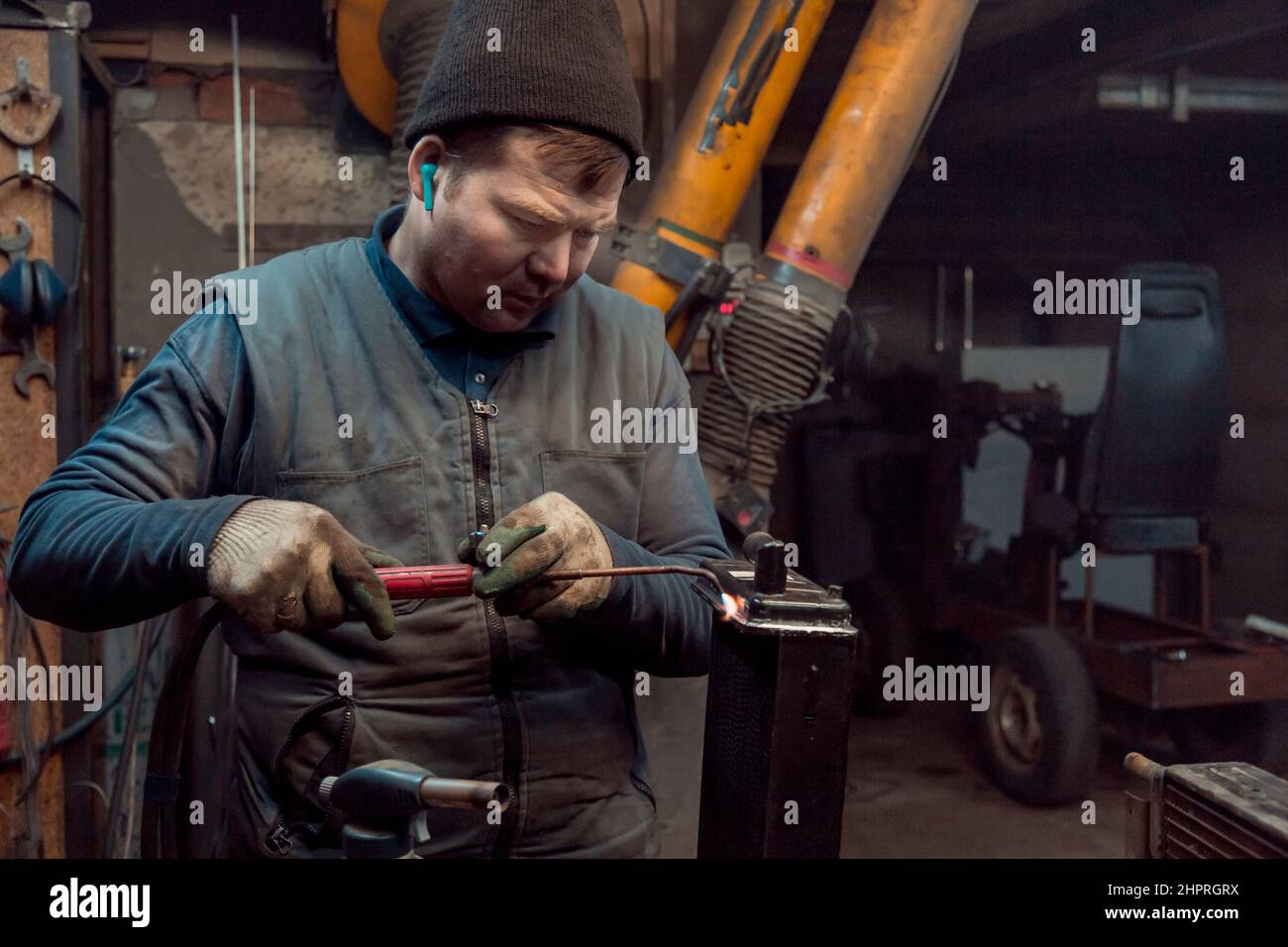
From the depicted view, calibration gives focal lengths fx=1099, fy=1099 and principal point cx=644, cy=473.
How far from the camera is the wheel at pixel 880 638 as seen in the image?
15.9 feet

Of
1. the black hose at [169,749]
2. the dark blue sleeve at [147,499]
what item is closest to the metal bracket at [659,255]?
the dark blue sleeve at [147,499]

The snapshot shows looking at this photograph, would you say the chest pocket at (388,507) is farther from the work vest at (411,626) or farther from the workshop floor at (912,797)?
the workshop floor at (912,797)

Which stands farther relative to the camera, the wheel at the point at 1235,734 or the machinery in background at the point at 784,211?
the wheel at the point at 1235,734

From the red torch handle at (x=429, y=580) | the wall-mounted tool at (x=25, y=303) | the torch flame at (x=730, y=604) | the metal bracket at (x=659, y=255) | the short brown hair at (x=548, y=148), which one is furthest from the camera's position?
the metal bracket at (x=659, y=255)

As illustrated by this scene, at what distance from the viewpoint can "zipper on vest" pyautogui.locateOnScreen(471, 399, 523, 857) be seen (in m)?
1.41

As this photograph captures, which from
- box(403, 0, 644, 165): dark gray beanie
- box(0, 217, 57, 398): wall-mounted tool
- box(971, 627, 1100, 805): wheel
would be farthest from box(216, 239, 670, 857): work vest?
box(971, 627, 1100, 805): wheel

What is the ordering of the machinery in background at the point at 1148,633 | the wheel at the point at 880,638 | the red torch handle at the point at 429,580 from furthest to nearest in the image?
the wheel at the point at 880,638 < the machinery in background at the point at 1148,633 < the red torch handle at the point at 429,580

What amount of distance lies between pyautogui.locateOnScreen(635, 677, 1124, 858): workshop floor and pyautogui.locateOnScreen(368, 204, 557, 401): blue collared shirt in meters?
1.65

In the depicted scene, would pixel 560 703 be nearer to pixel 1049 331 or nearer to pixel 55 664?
pixel 55 664

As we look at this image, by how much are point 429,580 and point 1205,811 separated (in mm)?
853

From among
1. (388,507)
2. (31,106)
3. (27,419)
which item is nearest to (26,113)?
(31,106)

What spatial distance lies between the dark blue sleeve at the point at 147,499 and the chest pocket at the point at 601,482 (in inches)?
15.7

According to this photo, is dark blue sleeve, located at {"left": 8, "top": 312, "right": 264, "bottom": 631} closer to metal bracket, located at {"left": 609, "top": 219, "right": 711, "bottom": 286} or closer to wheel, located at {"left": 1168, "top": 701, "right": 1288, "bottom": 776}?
metal bracket, located at {"left": 609, "top": 219, "right": 711, "bottom": 286}

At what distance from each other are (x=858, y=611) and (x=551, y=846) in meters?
3.71
